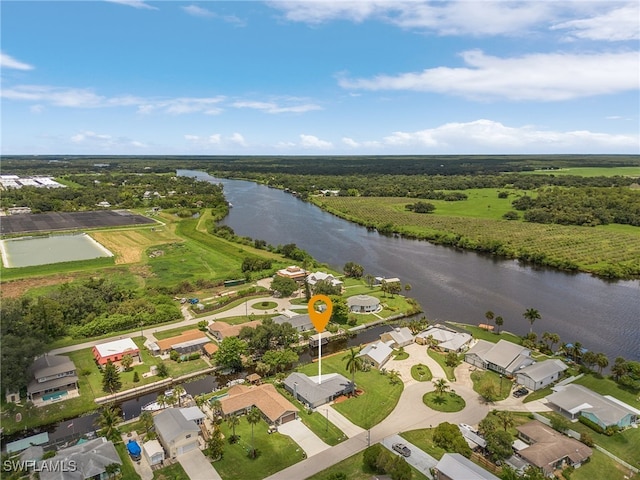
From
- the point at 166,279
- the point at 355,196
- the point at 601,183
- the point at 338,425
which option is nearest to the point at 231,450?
the point at 338,425

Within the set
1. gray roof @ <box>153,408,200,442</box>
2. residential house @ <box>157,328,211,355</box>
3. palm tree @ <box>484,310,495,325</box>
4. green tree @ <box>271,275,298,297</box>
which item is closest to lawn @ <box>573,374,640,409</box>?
palm tree @ <box>484,310,495,325</box>

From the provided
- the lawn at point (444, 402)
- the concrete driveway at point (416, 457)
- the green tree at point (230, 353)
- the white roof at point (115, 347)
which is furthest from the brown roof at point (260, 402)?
the white roof at point (115, 347)

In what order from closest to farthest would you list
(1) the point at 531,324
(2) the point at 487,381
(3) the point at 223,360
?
1. (2) the point at 487,381
2. (3) the point at 223,360
3. (1) the point at 531,324

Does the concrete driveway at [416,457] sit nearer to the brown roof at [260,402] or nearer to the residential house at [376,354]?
the brown roof at [260,402]

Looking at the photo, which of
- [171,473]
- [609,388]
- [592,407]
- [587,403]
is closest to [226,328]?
[171,473]

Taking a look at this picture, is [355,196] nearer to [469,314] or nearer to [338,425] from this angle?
[469,314]

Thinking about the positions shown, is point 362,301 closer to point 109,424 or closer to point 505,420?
point 505,420

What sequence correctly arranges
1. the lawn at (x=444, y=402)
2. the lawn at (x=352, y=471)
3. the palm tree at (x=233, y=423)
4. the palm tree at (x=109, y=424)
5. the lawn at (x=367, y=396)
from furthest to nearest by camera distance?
the lawn at (x=444, y=402) < the lawn at (x=367, y=396) < the palm tree at (x=233, y=423) < the palm tree at (x=109, y=424) < the lawn at (x=352, y=471)
